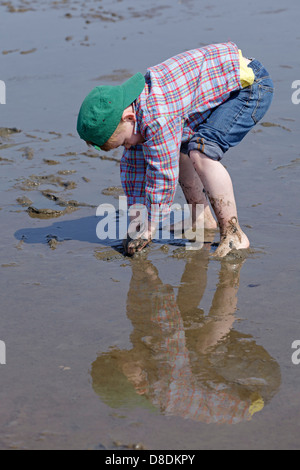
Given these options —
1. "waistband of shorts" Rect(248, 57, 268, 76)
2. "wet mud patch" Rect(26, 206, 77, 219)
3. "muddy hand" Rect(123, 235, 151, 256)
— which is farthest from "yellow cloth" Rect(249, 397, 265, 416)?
"wet mud patch" Rect(26, 206, 77, 219)

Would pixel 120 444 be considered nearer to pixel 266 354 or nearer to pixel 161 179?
pixel 266 354

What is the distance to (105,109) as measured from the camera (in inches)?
121

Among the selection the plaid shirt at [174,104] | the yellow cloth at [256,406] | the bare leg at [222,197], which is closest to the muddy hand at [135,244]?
the plaid shirt at [174,104]

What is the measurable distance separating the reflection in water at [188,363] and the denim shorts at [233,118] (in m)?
0.67

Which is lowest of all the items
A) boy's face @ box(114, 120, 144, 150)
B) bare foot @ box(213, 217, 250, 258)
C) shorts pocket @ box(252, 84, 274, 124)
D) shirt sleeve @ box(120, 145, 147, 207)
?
bare foot @ box(213, 217, 250, 258)

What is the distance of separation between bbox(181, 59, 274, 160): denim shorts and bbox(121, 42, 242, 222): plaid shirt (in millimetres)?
49

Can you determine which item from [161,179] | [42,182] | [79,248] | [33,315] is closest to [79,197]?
[42,182]

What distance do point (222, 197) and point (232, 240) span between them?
214 millimetres

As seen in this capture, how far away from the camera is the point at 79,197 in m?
4.23

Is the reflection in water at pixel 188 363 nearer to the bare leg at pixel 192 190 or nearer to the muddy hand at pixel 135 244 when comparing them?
the muddy hand at pixel 135 244

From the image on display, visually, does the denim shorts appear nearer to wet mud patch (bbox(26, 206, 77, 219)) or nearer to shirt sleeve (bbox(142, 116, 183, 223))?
shirt sleeve (bbox(142, 116, 183, 223))

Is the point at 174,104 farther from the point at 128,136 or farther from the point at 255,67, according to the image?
the point at 255,67

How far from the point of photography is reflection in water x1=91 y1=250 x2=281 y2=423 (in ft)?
7.69
